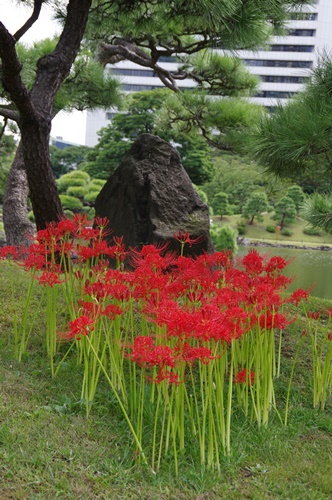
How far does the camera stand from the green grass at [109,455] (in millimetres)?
1698

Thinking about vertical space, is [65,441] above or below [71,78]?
below

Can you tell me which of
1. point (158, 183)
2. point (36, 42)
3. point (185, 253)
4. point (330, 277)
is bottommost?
point (330, 277)

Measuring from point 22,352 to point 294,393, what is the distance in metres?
1.40

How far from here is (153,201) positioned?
457 centimetres

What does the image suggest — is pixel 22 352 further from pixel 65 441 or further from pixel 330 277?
pixel 330 277

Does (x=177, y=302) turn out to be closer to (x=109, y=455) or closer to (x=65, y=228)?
(x=109, y=455)

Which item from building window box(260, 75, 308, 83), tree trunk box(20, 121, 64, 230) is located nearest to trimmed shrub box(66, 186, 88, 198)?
tree trunk box(20, 121, 64, 230)

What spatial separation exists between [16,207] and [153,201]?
2545 millimetres

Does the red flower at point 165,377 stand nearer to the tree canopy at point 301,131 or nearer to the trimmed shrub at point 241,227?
the tree canopy at point 301,131

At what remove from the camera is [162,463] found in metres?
1.86

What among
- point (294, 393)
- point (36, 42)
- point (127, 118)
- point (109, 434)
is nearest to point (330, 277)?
point (127, 118)

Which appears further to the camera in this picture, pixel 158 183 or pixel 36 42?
pixel 36 42

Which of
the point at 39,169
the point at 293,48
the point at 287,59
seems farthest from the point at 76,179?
the point at 293,48

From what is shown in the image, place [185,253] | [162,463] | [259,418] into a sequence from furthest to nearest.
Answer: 1. [185,253]
2. [259,418]
3. [162,463]
